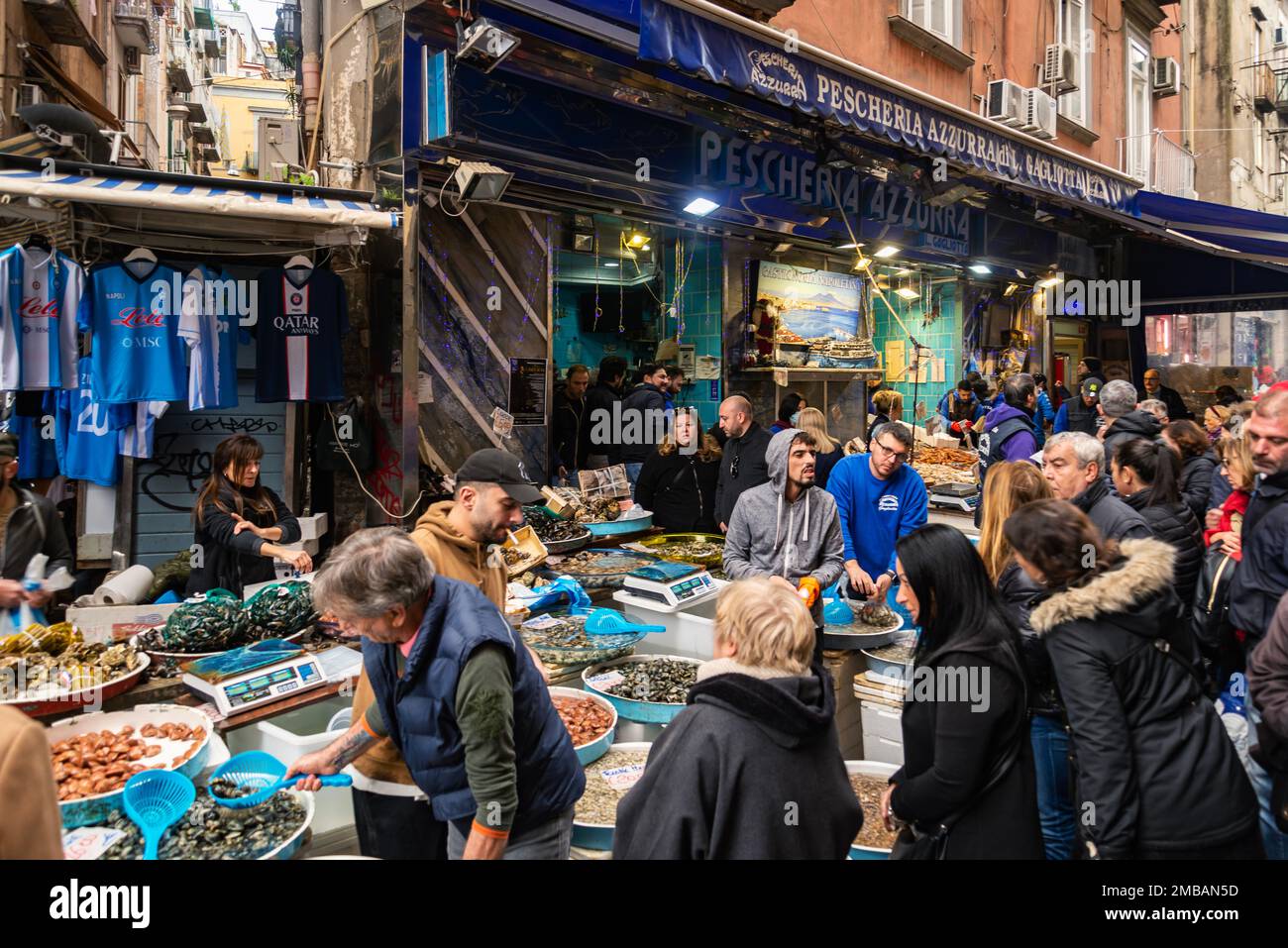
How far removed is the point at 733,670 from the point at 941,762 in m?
0.73

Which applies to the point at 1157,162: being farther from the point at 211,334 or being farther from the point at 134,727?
the point at 134,727

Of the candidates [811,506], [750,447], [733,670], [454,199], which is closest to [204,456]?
[454,199]

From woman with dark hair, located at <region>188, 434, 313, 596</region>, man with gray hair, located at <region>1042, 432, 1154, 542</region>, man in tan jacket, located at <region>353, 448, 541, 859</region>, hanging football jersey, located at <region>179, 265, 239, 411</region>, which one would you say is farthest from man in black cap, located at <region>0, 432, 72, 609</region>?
man with gray hair, located at <region>1042, 432, 1154, 542</region>

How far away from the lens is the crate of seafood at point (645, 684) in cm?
379

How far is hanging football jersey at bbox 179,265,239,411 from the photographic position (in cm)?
634

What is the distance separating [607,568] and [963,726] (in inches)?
152

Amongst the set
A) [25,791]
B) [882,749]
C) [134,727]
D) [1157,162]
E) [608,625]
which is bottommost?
[882,749]

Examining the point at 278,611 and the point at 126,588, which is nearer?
the point at 278,611

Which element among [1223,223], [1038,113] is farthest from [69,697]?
[1223,223]

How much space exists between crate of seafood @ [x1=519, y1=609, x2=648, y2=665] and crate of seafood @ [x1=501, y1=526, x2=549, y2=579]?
1.47ft

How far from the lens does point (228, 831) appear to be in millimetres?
2730

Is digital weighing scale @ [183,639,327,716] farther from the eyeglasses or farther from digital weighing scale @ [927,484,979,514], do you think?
digital weighing scale @ [927,484,979,514]

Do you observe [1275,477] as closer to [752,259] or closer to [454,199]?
[454,199]

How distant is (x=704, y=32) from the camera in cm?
650
